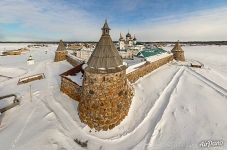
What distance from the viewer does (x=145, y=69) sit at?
2491 centimetres

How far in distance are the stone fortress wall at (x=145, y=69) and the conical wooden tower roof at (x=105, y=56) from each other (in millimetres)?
5347

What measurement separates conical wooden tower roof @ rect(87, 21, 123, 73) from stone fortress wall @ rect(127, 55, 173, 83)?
17.5ft

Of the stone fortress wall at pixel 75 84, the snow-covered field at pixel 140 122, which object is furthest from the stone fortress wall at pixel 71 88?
the snow-covered field at pixel 140 122

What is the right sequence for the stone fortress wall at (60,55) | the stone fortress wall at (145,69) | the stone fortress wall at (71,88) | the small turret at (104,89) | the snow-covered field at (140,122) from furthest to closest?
the stone fortress wall at (60,55) → the stone fortress wall at (145,69) → the stone fortress wall at (71,88) → the small turret at (104,89) → the snow-covered field at (140,122)

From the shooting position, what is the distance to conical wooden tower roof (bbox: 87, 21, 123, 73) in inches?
598

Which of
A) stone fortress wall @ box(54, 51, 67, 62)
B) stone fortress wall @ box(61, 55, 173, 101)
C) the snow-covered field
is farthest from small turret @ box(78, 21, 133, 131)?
stone fortress wall @ box(54, 51, 67, 62)

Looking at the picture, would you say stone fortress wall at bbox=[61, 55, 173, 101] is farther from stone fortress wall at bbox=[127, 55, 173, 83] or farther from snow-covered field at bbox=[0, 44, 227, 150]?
snow-covered field at bbox=[0, 44, 227, 150]

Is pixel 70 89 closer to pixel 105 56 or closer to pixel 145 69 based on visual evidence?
pixel 105 56

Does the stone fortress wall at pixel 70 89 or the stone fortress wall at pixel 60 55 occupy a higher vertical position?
the stone fortress wall at pixel 60 55

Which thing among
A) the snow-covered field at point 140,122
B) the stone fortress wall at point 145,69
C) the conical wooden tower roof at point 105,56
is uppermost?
the conical wooden tower roof at point 105,56

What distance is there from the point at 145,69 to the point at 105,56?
10.4 meters

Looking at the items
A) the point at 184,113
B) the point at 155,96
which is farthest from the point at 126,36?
the point at 184,113

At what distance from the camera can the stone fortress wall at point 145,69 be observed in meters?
21.5

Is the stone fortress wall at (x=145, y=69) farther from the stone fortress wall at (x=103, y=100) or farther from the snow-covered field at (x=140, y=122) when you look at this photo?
the stone fortress wall at (x=103, y=100)
